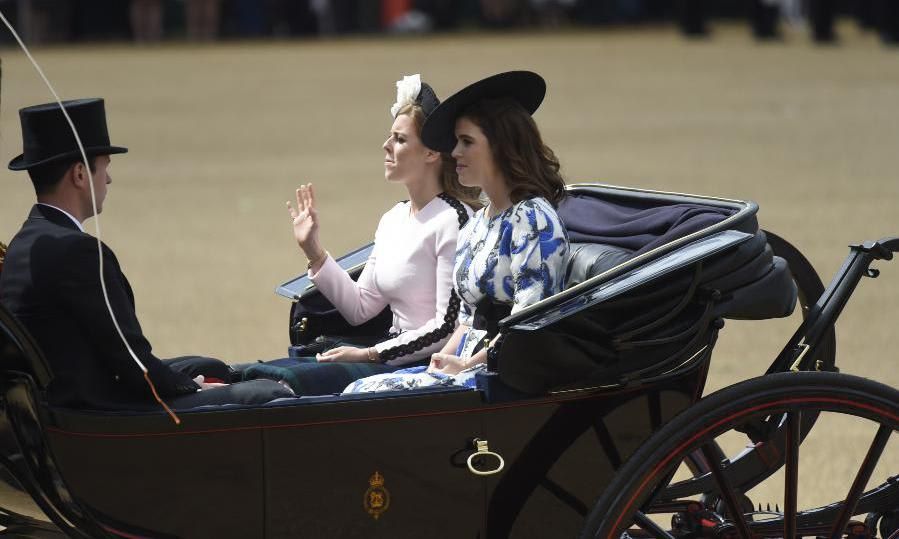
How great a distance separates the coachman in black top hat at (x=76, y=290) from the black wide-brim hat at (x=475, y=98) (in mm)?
730

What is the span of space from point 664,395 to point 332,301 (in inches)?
43.8

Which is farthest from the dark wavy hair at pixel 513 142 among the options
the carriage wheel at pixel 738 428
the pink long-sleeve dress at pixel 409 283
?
the carriage wheel at pixel 738 428

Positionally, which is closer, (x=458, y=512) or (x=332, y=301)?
(x=458, y=512)

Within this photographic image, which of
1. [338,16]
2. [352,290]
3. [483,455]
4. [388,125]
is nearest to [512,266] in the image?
[483,455]

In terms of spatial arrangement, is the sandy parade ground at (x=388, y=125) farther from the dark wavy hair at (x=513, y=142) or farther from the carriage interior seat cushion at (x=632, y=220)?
the carriage interior seat cushion at (x=632, y=220)

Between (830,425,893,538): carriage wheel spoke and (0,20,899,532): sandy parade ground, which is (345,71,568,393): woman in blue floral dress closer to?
(830,425,893,538): carriage wheel spoke

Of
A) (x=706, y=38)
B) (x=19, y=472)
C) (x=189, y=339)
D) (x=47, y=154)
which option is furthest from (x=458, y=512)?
(x=706, y=38)

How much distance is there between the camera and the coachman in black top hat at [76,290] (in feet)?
10.2

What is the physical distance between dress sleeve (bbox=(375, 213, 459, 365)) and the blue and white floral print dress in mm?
322

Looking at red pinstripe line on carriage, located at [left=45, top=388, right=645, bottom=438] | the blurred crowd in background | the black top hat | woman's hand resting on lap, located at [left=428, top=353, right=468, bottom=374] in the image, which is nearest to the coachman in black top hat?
the black top hat

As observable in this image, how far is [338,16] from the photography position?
26.1m

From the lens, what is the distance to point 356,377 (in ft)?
12.0

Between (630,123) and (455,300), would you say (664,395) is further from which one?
(630,123)

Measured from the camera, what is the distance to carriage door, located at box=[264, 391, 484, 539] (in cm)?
307
